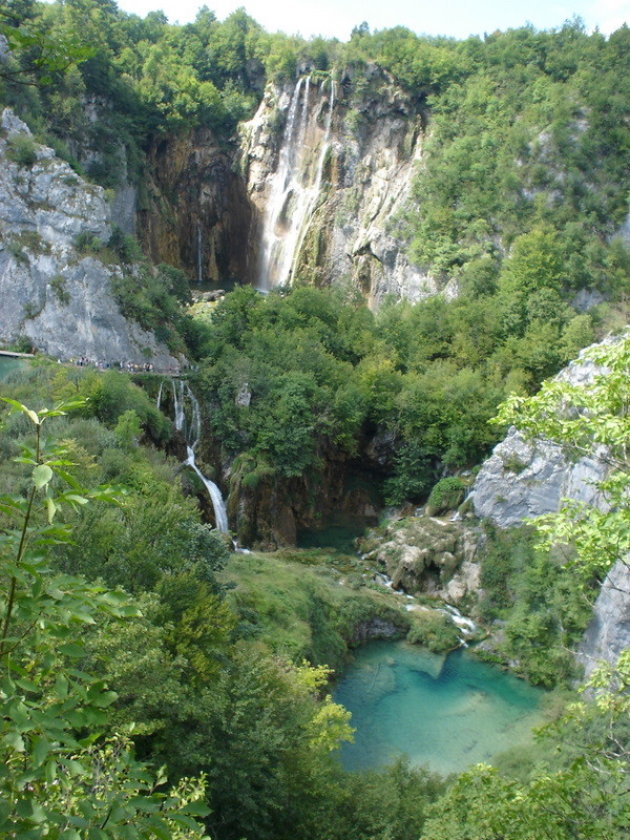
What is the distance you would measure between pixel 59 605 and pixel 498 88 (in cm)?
4619

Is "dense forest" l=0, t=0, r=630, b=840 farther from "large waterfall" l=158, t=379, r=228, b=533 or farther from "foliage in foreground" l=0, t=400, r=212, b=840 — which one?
"large waterfall" l=158, t=379, r=228, b=533

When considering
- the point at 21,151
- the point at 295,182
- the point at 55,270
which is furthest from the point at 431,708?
the point at 295,182

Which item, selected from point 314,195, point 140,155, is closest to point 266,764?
point 314,195

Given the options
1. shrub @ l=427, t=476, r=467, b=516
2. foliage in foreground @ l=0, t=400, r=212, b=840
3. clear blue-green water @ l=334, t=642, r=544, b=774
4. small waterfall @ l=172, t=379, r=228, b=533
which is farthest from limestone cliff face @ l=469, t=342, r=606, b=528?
foliage in foreground @ l=0, t=400, r=212, b=840

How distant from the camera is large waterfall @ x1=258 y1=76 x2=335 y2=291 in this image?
149 feet

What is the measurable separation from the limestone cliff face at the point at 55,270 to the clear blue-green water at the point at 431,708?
59.0 ft

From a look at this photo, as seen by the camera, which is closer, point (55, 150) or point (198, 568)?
point (198, 568)

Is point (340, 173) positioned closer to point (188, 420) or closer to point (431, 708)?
point (188, 420)

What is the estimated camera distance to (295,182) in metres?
46.8

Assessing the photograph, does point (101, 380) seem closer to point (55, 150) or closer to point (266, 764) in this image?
point (266, 764)

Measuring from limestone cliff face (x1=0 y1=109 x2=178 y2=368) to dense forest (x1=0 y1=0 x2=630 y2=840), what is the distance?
75 cm

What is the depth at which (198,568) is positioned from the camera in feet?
46.3

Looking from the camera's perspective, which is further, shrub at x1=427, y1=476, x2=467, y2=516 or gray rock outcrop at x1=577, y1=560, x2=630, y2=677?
shrub at x1=427, y1=476, x2=467, y2=516

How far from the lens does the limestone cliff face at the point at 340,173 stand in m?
42.5
